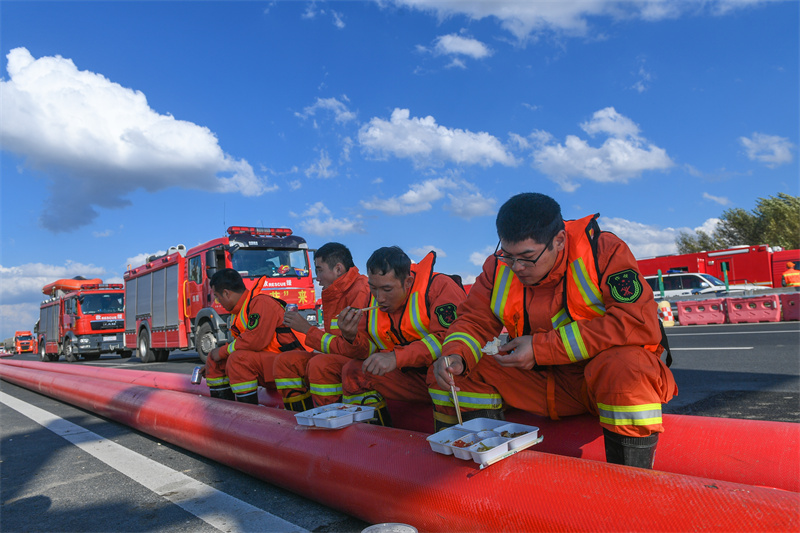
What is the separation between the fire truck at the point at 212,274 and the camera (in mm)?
10633

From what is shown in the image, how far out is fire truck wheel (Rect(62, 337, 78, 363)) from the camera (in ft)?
64.4

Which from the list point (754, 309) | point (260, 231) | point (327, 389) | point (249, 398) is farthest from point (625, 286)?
point (754, 309)

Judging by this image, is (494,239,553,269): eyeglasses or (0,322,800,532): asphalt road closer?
(494,239,553,269): eyeglasses

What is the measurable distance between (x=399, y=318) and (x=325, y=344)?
71 centimetres

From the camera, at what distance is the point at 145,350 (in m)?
15.3

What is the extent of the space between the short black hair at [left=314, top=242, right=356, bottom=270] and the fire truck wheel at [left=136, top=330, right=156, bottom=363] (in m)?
12.8

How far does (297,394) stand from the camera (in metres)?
3.91

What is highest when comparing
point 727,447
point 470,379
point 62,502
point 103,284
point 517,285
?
point 103,284

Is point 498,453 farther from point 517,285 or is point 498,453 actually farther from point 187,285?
point 187,285

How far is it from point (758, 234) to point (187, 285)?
3773 centimetres

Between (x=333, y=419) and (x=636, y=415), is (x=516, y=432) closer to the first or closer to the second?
(x=636, y=415)

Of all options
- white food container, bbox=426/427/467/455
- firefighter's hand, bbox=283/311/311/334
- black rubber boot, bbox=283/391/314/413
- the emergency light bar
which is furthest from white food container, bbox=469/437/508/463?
the emergency light bar

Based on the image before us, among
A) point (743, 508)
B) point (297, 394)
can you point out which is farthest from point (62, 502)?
point (743, 508)

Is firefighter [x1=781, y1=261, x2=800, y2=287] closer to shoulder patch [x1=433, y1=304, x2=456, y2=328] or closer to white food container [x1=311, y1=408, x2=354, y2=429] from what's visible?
shoulder patch [x1=433, y1=304, x2=456, y2=328]
